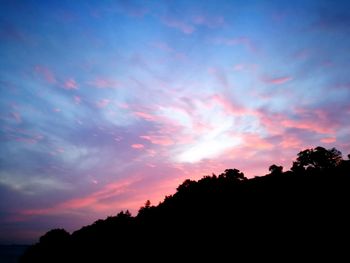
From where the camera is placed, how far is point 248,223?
109 ft

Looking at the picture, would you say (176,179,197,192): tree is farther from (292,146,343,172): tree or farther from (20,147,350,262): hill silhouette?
(292,146,343,172): tree

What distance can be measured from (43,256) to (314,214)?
77.0 meters

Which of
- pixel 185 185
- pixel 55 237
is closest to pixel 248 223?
pixel 185 185

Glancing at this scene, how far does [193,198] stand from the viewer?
51438 mm

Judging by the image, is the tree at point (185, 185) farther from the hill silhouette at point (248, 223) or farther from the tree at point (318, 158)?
the tree at point (318, 158)

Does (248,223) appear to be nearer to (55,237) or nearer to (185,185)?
(185,185)

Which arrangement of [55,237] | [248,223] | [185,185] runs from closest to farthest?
[248,223], [185,185], [55,237]

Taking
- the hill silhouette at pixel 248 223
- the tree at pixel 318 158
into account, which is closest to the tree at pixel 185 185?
the hill silhouette at pixel 248 223

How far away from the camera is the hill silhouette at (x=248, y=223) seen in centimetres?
2666

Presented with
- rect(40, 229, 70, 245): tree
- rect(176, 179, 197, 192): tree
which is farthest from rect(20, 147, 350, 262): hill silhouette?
rect(40, 229, 70, 245): tree

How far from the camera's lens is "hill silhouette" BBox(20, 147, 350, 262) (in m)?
26.7

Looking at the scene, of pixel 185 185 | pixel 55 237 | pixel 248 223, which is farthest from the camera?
pixel 55 237

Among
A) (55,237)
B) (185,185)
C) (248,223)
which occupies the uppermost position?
(185,185)

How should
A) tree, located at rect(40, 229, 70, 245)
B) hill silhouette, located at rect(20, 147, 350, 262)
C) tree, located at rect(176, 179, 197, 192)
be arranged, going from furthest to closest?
tree, located at rect(40, 229, 70, 245) → tree, located at rect(176, 179, 197, 192) → hill silhouette, located at rect(20, 147, 350, 262)
